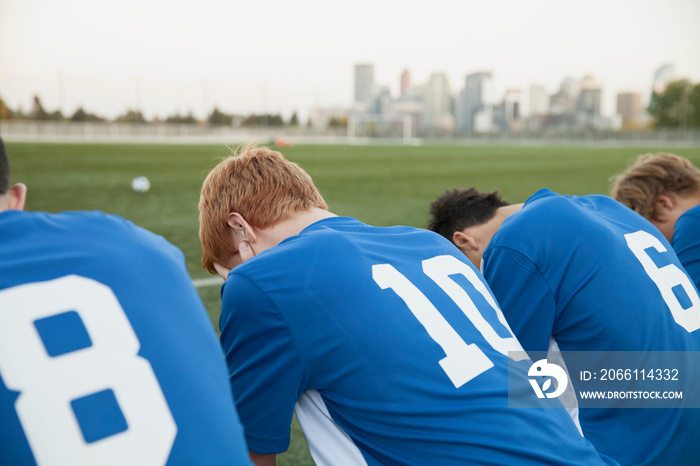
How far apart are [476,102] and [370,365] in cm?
10644

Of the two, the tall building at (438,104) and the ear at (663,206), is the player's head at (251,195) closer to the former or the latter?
the ear at (663,206)

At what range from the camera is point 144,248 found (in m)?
1.24

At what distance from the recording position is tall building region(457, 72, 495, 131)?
102438 mm

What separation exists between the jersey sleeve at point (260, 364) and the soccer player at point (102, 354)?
0.72 ft

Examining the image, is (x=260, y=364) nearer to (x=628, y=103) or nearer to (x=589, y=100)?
(x=589, y=100)

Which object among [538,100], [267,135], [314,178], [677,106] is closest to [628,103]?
[538,100]

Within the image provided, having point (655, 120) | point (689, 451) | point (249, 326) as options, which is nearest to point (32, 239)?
point (249, 326)

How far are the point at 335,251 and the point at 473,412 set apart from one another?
1.58ft

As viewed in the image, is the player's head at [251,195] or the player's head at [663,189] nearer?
the player's head at [251,195]

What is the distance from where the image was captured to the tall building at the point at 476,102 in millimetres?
102438

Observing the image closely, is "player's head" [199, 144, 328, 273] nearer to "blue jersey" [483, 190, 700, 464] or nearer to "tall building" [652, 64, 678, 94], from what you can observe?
"blue jersey" [483, 190, 700, 464]

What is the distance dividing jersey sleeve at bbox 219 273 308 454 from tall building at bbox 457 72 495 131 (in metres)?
103

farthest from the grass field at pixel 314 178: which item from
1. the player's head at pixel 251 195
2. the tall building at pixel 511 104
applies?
the tall building at pixel 511 104

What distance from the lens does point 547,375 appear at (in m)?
1.92
